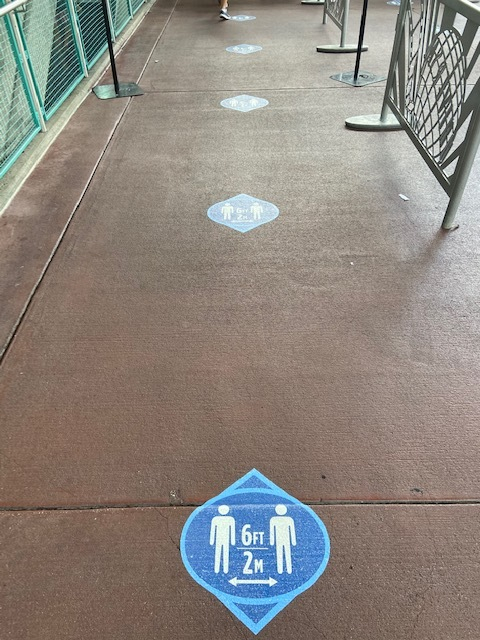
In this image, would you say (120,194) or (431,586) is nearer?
(431,586)

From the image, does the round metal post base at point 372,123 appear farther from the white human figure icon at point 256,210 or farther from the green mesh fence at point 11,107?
the green mesh fence at point 11,107

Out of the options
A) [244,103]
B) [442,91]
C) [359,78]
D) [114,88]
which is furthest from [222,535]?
[359,78]

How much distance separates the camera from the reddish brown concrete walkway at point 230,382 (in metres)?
1.53

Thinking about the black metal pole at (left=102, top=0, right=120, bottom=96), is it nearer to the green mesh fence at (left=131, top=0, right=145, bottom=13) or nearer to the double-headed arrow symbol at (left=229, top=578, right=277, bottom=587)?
the green mesh fence at (left=131, top=0, right=145, bottom=13)

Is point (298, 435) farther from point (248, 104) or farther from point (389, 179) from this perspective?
point (248, 104)

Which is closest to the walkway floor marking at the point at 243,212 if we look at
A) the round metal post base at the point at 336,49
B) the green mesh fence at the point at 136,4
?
the round metal post base at the point at 336,49

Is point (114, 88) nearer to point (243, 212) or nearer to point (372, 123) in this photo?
point (372, 123)

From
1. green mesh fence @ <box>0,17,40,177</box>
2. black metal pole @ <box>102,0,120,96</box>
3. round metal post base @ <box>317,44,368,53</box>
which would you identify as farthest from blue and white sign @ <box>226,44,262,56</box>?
green mesh fence @ <box>0,17,40,177</box>

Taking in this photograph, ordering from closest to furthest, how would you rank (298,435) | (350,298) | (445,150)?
(298,435) < (350,298) < (445,150)

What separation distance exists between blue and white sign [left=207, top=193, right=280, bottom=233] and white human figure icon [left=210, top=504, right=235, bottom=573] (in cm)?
187

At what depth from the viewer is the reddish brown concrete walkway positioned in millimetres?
1534

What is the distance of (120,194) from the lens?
3.56 m

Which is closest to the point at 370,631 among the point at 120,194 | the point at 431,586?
the point at 431,586

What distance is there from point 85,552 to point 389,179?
10.2 ft
